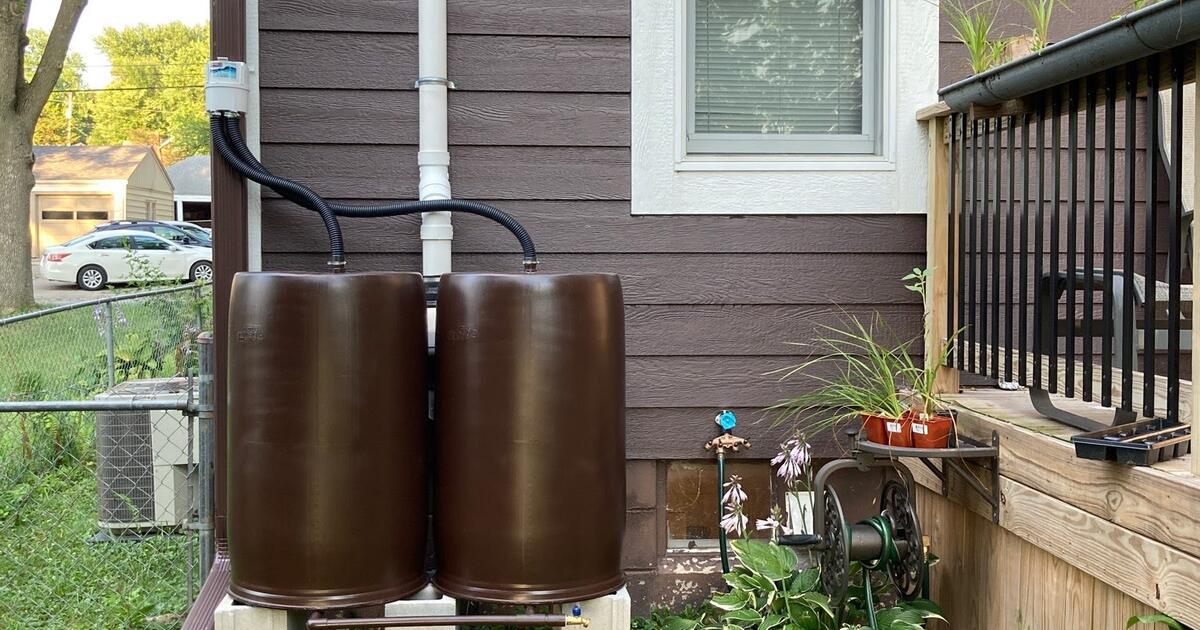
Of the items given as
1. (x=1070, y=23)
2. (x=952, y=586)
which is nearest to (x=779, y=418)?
(x=952, y=586)

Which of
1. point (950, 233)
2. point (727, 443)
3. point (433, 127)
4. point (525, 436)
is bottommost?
point (727, 443)

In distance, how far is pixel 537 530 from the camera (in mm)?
2152

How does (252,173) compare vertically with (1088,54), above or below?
below

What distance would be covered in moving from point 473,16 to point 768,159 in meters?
0.90

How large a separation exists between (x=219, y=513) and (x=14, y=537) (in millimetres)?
1873

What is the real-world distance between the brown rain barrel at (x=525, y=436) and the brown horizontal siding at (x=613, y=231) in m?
0.65

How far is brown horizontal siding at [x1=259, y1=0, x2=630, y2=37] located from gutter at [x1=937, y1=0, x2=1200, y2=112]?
935mm

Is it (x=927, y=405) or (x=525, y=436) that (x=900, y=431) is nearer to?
(x=927, y=405)

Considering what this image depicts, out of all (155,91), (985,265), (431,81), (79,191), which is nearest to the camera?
(985,265)

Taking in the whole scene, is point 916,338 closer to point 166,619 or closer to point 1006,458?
point 1006,458

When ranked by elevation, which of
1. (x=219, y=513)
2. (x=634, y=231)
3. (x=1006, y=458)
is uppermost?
(x=634, y=231)

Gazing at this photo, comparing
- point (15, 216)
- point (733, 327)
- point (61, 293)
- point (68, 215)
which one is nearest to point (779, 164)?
point (733, 327)

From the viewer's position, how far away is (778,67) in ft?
9.57

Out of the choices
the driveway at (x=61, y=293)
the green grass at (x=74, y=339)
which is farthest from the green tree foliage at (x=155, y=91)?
the green grass at (x=74, y=339)
